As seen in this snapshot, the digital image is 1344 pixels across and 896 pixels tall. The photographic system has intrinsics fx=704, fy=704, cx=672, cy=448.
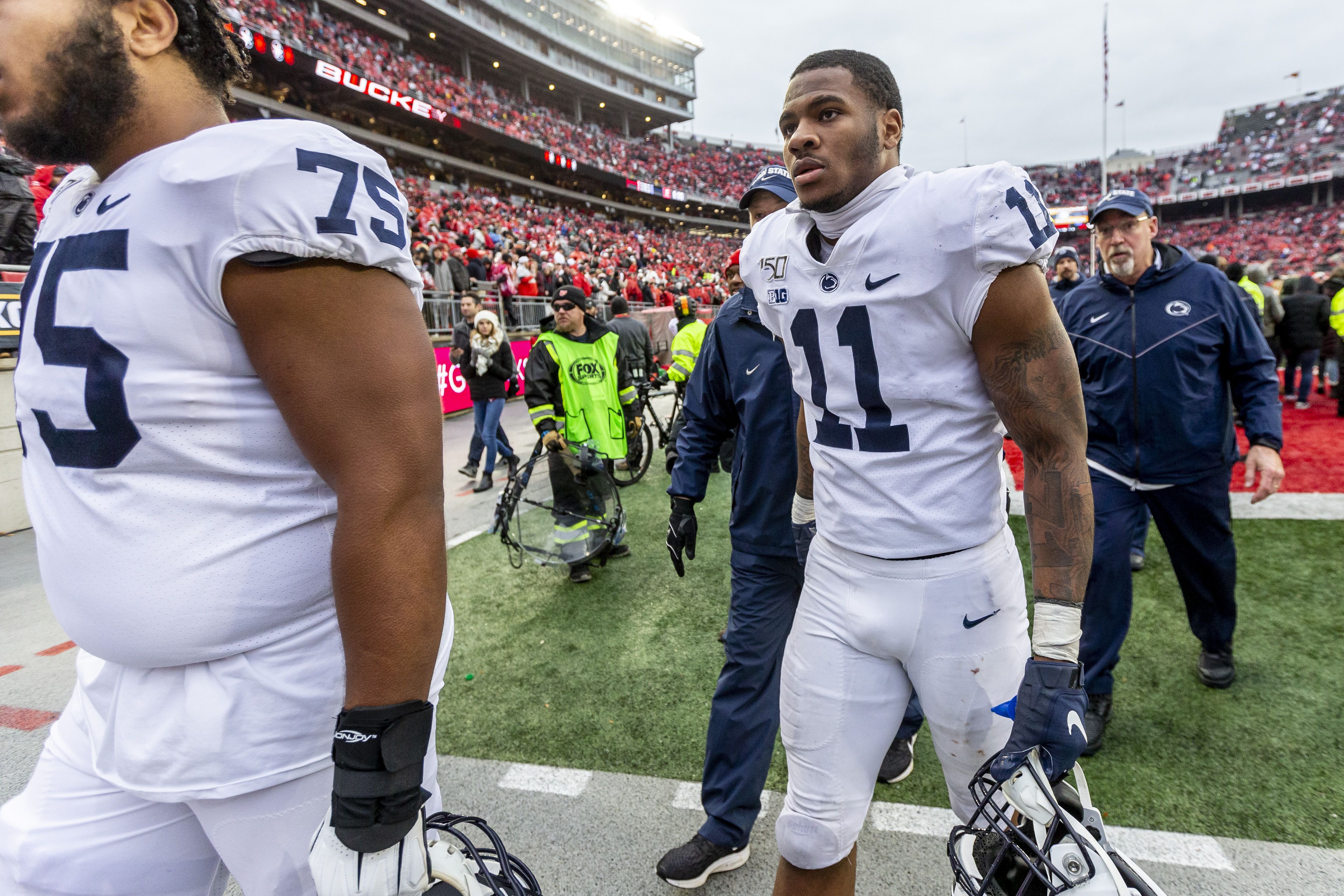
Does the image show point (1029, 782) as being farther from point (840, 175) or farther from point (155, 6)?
point (155, 6)

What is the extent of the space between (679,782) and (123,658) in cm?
225

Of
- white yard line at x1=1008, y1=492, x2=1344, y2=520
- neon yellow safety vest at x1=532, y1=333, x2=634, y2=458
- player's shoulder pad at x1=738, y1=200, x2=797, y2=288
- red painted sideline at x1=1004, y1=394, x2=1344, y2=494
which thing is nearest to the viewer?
player's shoulder pad at x1=738, y1=200, x2=797, y2=288

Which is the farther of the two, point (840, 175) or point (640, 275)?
point (640, 275)

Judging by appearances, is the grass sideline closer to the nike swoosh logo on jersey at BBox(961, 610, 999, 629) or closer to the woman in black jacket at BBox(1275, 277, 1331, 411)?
the nike swoosh logo on jersey at BBox(961, 610, 999, 629)

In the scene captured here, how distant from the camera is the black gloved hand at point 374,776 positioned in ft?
2.97

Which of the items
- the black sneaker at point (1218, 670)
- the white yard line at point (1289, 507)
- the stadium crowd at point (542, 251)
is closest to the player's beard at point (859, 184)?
the black sneaker at point (1218, 670)

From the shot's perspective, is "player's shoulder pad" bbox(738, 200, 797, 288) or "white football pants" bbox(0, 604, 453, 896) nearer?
"white football pants" bbox(0, 604, 453, 896)

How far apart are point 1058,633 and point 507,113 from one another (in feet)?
144

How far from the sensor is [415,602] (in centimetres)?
96

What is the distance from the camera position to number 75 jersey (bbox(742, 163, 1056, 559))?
58.8 inches

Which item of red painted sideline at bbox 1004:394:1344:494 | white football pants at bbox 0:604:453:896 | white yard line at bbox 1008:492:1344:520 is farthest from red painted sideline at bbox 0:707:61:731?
red painted sideline at bbox 1004:394:1344:494

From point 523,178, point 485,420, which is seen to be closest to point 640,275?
point 523,178

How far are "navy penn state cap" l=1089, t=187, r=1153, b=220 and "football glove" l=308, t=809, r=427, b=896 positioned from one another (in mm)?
3535

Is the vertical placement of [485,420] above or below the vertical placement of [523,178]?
below
